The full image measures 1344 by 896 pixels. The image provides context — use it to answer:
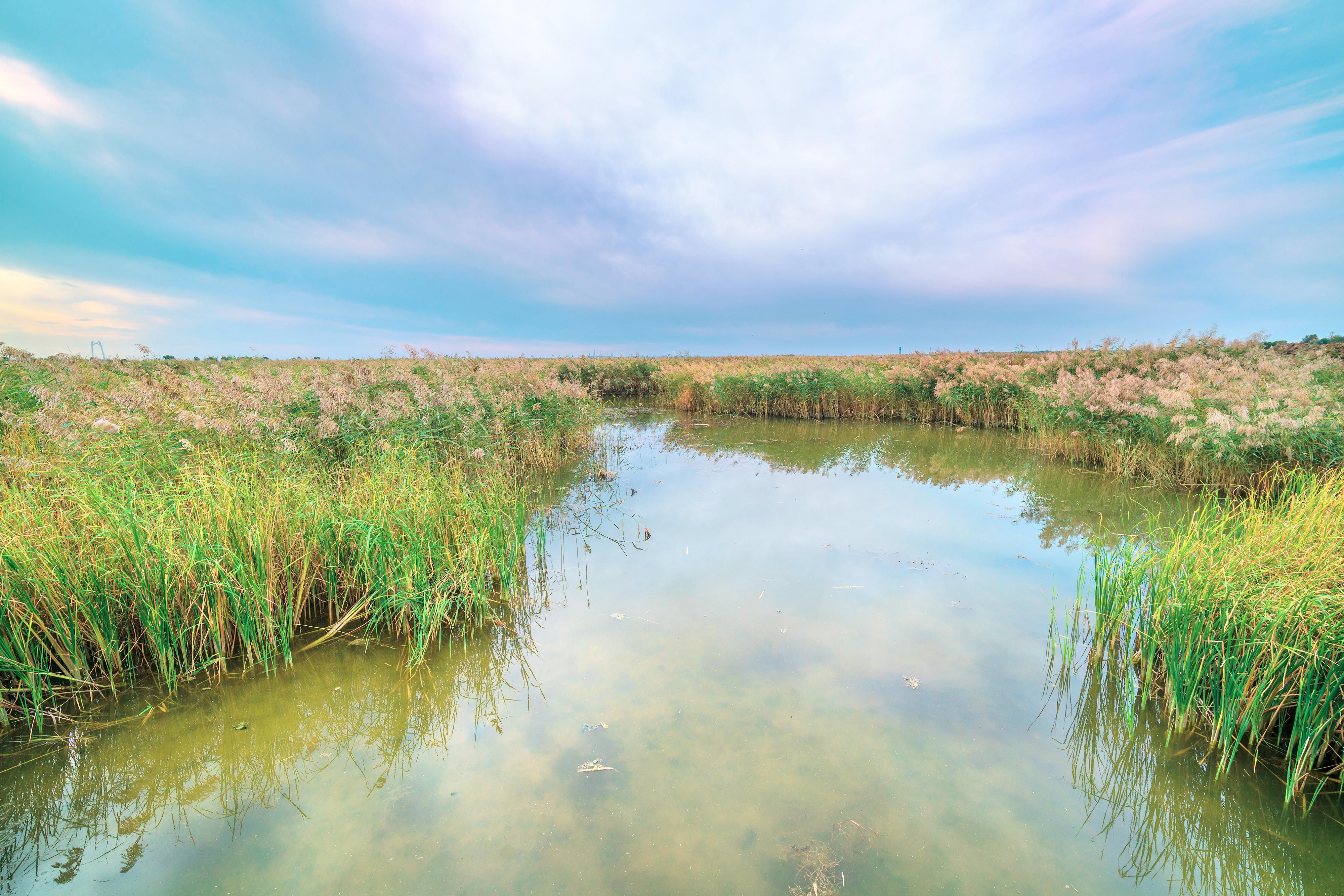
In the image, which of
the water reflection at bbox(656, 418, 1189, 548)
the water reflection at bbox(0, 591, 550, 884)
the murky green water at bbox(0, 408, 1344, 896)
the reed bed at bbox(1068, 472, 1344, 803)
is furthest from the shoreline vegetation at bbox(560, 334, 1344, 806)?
the water reflection at bbox(0, 591, 550, 884)

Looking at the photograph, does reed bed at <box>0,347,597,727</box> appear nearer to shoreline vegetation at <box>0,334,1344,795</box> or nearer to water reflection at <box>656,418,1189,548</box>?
shoreline vegetation at <box>0,334,1344,795</box>

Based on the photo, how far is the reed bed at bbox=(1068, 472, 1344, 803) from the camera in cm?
226

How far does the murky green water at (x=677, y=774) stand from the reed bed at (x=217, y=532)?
360mm

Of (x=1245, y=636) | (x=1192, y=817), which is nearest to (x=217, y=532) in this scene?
(x=1192, y=817)

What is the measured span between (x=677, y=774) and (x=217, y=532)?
3099 millimetres

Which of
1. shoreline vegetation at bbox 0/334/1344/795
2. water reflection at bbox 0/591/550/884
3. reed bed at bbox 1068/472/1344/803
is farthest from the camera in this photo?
shoreline vegetation at bbox 0/334/1344/795

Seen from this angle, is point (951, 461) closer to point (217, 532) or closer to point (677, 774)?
point (677, 774)

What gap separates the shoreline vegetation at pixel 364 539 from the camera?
2.54 m

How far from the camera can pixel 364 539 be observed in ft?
11.7

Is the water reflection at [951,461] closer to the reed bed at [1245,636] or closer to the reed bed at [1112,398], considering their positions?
the reed bed at [1112,398]

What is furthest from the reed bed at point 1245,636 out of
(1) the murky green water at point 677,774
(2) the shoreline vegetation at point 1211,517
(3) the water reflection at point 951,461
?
(3) the water reflection at point 951,461

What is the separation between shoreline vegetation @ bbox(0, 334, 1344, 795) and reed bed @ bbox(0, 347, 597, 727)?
0.02 metres

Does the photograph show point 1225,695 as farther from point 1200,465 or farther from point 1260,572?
point 1200,465

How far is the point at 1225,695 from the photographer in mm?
2402
